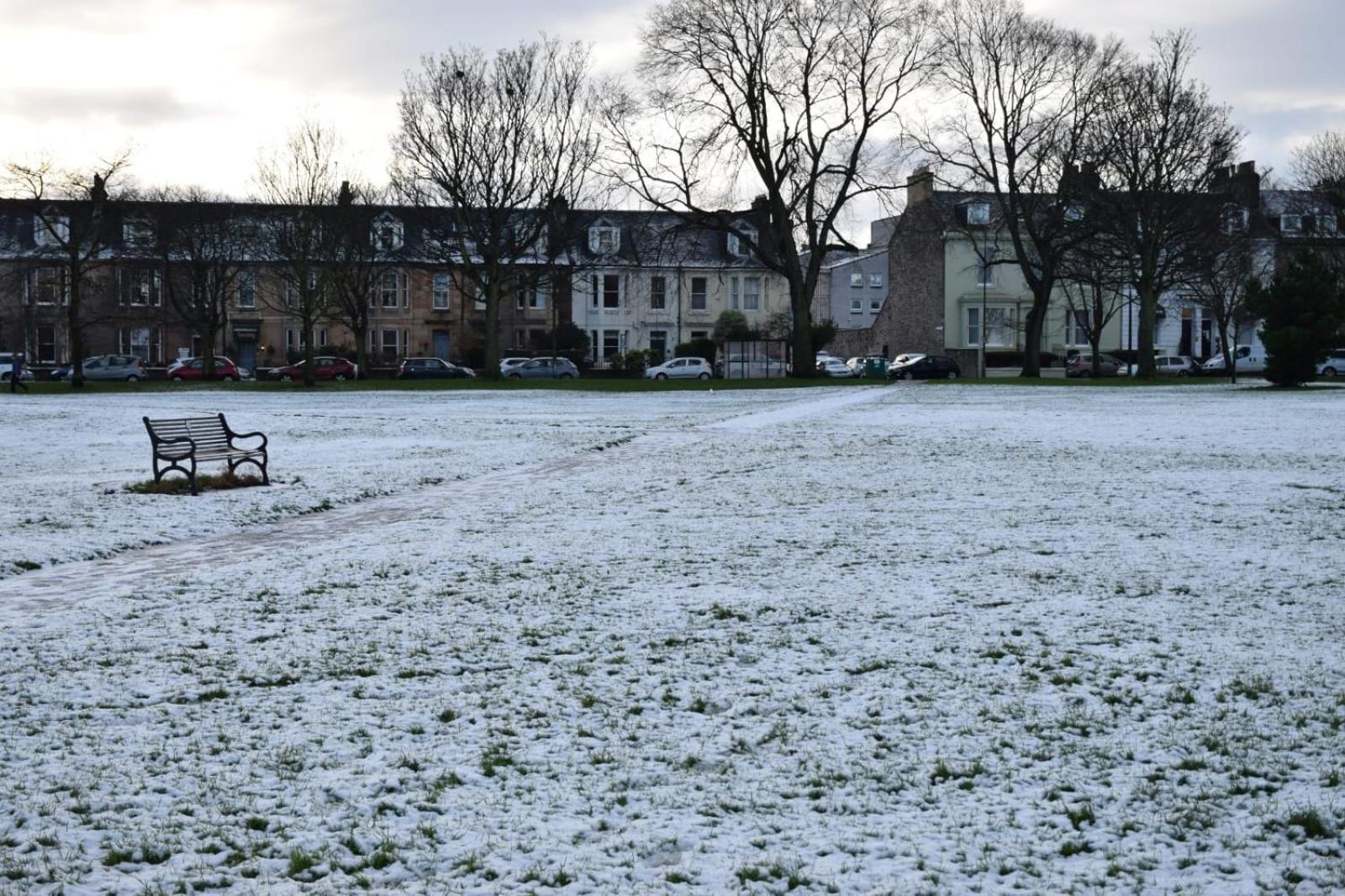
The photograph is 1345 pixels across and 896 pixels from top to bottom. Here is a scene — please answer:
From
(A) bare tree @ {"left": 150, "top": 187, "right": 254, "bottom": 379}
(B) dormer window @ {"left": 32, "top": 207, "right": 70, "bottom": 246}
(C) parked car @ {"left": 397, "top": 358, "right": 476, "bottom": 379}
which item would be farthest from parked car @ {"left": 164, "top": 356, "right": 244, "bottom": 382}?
(C) parked car @ {"left": 397, "top": 358, "right": 476, "bottom": 379}

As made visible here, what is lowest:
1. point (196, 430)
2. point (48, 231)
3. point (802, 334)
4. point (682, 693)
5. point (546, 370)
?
point (682, 693)

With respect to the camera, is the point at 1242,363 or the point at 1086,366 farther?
the point at 1242,363

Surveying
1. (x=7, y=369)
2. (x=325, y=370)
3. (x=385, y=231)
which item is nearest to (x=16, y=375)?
(x=7, y=369)

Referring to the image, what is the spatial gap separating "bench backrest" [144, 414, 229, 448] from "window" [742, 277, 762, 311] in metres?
67.7

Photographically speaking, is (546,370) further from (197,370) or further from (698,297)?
(698,297)

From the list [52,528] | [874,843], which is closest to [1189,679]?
[874,843]

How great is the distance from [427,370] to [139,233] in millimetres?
14910

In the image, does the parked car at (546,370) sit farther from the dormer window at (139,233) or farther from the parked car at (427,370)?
the dormer window at (139,233)

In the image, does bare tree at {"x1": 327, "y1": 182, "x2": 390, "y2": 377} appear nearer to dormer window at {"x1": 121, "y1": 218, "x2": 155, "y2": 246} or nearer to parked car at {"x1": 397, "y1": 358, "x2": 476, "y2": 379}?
parked car at {"x1": 397, "y1": 358, "x2": 476, "y2": 379}

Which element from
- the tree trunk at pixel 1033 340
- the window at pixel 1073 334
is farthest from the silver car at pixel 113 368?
the window at pixel 1073 334

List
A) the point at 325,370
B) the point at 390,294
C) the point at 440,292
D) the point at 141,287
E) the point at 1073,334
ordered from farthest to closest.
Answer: the point at 440,292, the point at 390,294, the point at 1073,334, the point at 141,287, the point at 325,370

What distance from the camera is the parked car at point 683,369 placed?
6719 cm

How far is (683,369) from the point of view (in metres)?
67.4

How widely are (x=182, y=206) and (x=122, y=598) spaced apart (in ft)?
199
